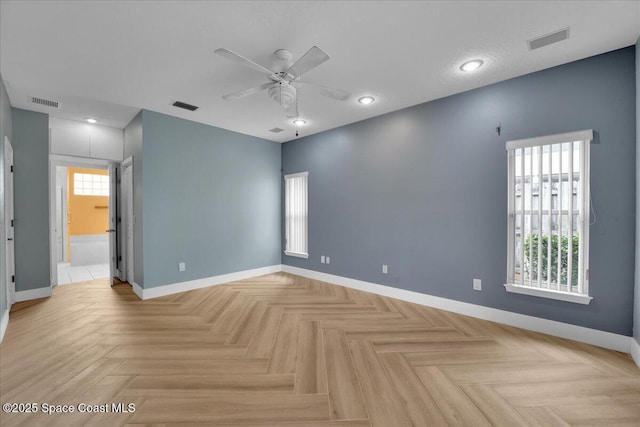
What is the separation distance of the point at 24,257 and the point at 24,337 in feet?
6.07

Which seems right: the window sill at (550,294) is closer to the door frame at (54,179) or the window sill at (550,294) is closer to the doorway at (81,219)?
the door frame at (54,179)

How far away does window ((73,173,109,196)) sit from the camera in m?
7.10

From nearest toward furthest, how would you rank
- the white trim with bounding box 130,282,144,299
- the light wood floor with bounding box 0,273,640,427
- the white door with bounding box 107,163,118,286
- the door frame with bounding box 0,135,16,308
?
the light wood floor with bounding box 0,273,640,427 → the door frame with bounding box 0,135,16,308 → the white trim with bounding box 130,282,144,299 → the white door with bounding box 107,163,118,286

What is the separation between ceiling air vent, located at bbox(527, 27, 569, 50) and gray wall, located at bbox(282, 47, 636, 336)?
0.57 m

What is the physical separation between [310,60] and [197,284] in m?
→ 3.85

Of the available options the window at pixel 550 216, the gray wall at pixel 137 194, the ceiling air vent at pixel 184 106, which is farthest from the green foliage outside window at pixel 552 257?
the gray wall at pixel 137 194

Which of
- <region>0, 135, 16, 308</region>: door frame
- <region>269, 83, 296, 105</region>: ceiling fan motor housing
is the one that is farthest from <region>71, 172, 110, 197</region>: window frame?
<region>269, 83, 296, 105</region>: ceiling fan motor housing

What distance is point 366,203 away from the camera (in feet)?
14.5

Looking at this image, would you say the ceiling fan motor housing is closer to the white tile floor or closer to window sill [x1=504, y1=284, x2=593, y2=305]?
window sill [x1=504, y1=284, x2=593, y2=305]

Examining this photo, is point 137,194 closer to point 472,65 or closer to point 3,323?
point 3,323

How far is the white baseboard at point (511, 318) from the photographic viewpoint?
2.53 metres

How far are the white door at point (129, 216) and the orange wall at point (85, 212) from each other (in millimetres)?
3267

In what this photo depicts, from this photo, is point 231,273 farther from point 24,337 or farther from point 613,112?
point 613,112

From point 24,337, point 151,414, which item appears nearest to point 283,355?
point 151,414
